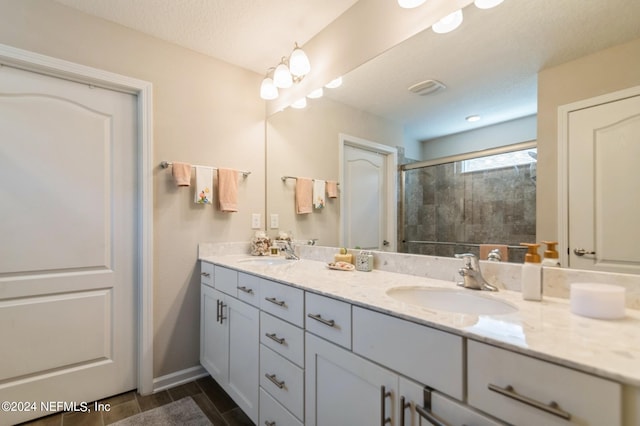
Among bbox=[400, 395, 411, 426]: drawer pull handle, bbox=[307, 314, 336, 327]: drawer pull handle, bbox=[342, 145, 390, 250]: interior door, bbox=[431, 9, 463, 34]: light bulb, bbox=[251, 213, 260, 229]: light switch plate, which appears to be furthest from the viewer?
bbox=[251, 213, 260, 229]: light switch plate

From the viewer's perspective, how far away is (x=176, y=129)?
202 centimetres

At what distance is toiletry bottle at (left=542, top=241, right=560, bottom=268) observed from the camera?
0.98 m

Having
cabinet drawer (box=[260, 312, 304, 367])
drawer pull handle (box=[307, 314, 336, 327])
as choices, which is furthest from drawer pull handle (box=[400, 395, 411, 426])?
cabinet drawer (box=[260, 312, 304, 367])

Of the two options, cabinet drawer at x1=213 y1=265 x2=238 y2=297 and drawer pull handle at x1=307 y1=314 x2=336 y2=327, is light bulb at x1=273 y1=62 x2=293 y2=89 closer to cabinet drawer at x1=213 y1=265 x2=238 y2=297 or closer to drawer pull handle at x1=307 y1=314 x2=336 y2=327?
cabinet drawer at x1=213 y1=265 x2=238 y2=297

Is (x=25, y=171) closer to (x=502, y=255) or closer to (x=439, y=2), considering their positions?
(x=439, y=2)

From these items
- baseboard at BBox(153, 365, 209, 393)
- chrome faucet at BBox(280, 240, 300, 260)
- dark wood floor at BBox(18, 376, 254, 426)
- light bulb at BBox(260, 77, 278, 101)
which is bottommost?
dark wood floor at BBox(18, 376, 254, 426)

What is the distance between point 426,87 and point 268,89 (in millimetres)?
1270

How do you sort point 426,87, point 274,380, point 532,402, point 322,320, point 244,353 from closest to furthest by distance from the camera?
point 532,402 → point 322,320 → point 274,380 → point 426,87 → point 244,353

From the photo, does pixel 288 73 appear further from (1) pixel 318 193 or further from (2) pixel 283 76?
(1) pixel 318 193

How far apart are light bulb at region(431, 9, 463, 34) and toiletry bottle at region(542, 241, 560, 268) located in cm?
99

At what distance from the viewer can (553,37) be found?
1026mm

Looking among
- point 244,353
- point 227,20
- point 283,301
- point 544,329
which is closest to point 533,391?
point 544,329

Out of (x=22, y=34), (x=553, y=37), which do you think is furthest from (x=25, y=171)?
(x=553, y=37)

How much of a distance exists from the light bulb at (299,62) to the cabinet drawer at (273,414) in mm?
1903
